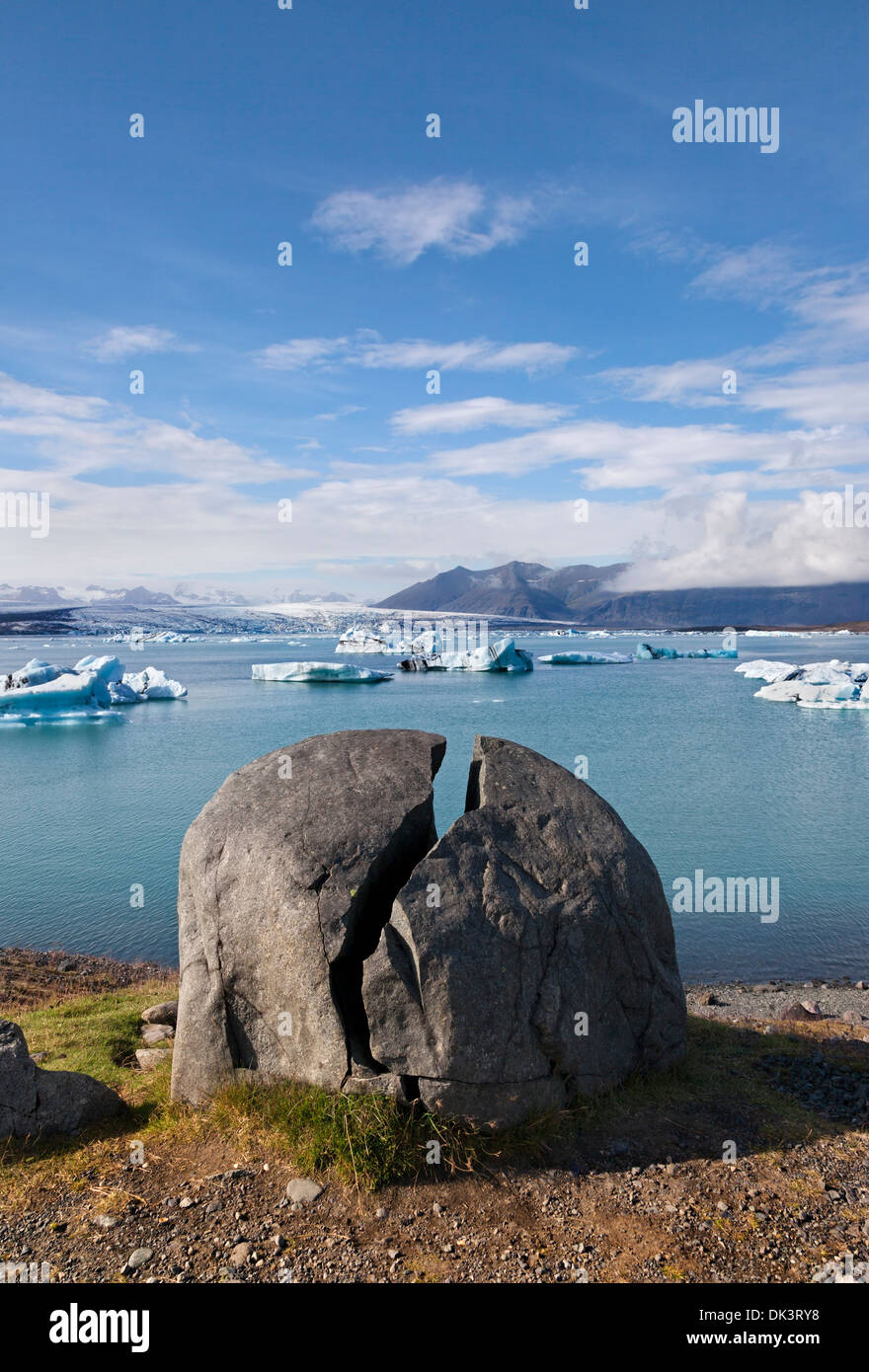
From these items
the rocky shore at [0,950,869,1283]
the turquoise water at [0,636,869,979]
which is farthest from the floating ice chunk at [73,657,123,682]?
the rocky shore at [0,950,869,1283]

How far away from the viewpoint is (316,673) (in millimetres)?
68812

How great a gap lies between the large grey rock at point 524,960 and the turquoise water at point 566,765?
7.89m

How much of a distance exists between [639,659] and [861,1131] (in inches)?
3984

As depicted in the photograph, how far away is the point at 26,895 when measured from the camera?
61.4 feet

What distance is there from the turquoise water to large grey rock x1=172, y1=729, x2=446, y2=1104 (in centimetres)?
893

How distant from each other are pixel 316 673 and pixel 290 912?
62771 millimetres

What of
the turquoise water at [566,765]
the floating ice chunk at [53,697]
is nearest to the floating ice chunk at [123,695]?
the turquoise water at [566,765]

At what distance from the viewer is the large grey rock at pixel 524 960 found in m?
6.40

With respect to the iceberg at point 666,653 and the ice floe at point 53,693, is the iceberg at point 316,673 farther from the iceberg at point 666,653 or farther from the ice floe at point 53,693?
the iceberg at point 666,653

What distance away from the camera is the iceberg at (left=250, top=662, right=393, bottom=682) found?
67.6 meters

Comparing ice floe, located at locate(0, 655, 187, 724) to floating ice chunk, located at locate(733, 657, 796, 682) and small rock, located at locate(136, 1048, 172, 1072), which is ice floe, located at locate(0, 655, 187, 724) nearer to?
small rock, located at locate(136, 1048, 172, 1072)

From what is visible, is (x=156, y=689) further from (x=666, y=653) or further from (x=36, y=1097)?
(x=666, y=653)

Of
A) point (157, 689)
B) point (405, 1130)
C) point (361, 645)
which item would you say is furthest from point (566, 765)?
point (361, 645)
